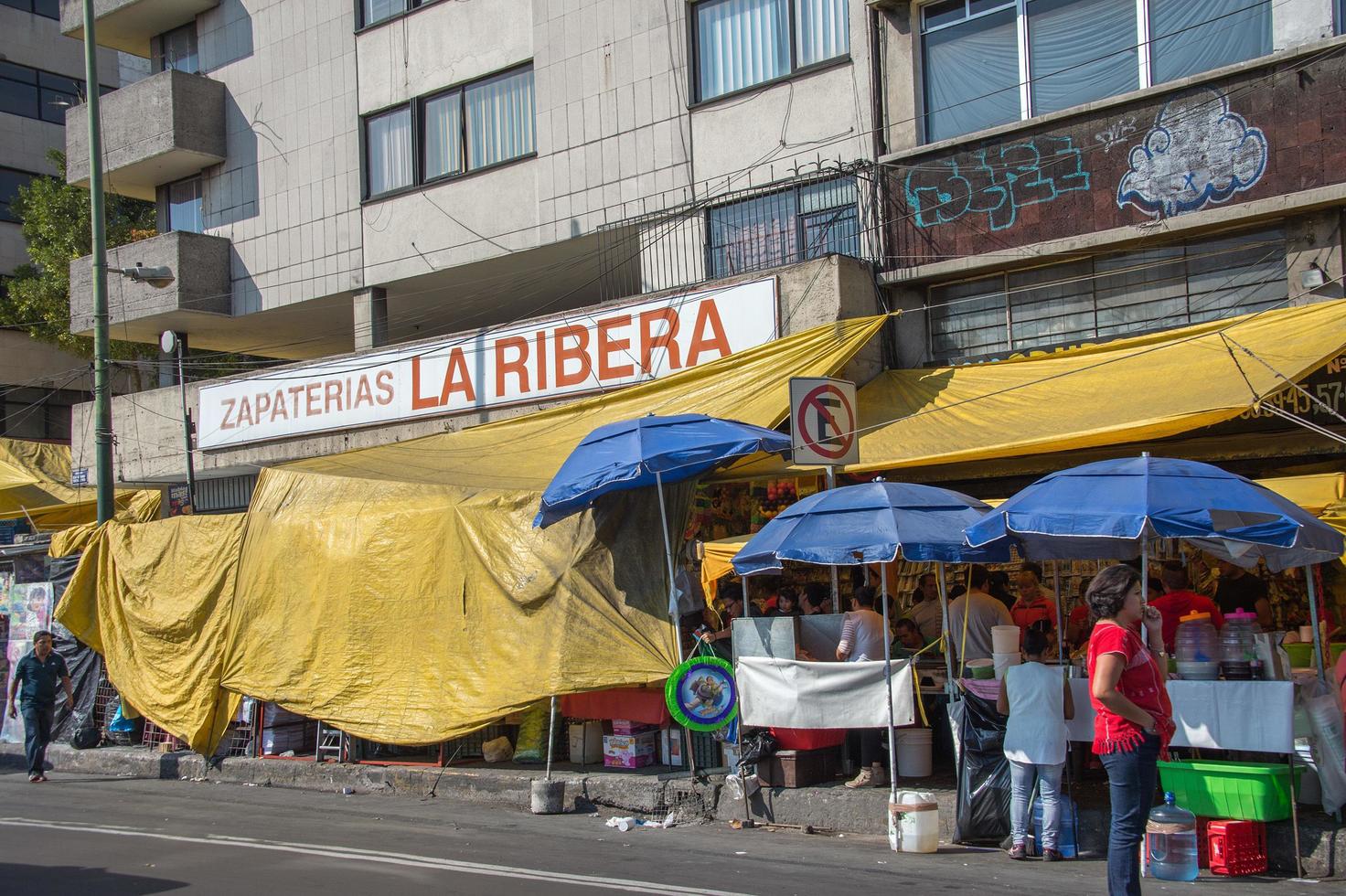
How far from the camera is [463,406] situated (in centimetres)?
1711

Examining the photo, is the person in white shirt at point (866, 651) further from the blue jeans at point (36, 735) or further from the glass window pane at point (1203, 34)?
the blue jeans at point (36, 735)

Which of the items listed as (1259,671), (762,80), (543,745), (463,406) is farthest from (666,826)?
(762,80)

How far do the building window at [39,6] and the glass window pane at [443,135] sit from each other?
21392mm

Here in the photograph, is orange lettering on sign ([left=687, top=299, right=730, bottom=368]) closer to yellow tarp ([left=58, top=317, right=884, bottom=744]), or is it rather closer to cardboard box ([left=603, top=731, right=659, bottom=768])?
yellow tarp ([left=58, top=317, right=884, bottom=744])

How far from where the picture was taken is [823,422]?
10680 millimetres

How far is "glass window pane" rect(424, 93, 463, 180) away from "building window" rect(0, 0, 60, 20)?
2139cm

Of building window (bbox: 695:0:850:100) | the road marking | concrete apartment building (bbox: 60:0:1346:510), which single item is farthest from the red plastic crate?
building window (bbox: 695:0:850:100)

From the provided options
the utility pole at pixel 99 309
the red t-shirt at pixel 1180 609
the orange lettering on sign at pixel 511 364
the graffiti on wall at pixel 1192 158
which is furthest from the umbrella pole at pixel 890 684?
the utility pole at pixel 99 309

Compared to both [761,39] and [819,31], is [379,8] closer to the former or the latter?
[761,39]

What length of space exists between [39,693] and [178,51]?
1416 centimetres

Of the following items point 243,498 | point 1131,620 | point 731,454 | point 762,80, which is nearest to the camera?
point 1131,620

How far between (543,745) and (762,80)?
8521 mm

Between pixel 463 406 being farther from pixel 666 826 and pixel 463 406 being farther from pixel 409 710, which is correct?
pixel 666 826

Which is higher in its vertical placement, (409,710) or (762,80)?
(762,80)
